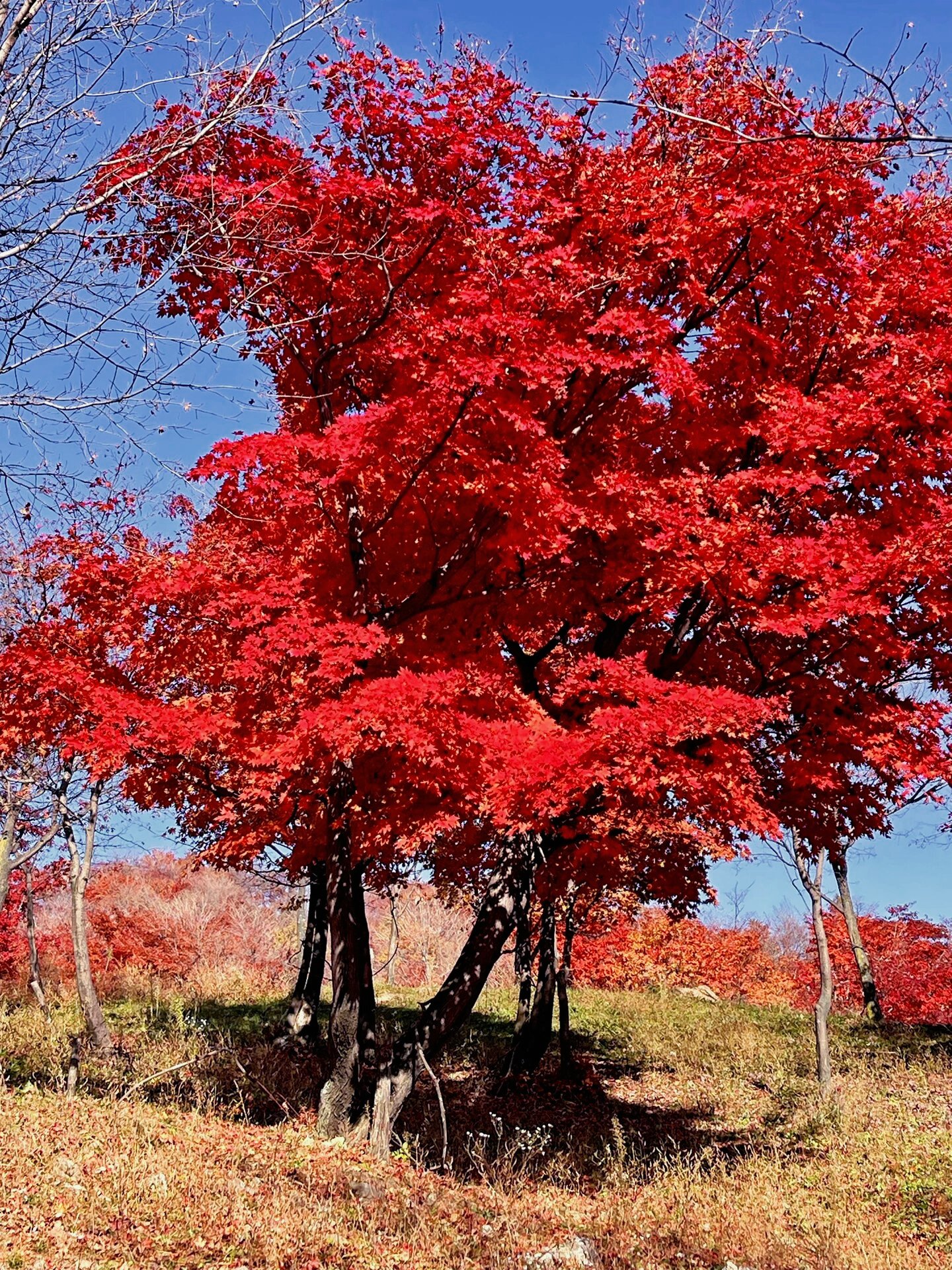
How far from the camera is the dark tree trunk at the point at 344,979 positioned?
10.4 m

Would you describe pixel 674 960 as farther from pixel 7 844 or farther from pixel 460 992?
pixel 460 992

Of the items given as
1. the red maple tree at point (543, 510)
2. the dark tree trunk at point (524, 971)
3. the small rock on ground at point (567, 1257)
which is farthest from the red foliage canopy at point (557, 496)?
the dark tree trunk at point (524, 971)

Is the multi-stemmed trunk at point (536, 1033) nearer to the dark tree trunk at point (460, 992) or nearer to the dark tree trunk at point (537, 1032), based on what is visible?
the dark tree trunk at point (537, 1032)

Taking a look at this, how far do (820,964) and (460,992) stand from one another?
610 cm

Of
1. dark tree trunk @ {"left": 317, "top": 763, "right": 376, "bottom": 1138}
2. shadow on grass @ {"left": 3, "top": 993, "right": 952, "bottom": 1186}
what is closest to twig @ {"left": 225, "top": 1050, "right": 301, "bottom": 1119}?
shadow on grass @ {"left": 3, "top": 993, "right": 952, "bottom": 1186}

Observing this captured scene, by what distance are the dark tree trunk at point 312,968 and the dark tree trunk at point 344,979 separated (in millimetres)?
4755

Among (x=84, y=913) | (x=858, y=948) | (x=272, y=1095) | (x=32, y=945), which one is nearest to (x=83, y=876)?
(x=84, y=913)

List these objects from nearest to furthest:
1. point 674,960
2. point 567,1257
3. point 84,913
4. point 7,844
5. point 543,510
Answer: point 567,1257, point 543,510, point 84,913, point 7,844, point 674,960

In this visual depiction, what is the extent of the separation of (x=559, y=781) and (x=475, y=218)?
625 cm

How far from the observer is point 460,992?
1068 centimetres

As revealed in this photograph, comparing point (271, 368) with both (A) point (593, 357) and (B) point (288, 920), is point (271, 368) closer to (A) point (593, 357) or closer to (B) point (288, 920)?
(A) point (593, 357)

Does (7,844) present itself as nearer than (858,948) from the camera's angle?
Yes

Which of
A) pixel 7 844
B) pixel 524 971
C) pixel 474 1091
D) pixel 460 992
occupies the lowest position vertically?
pixel 474 1091

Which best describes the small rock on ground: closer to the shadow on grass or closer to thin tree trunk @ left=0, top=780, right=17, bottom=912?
the shadow on grass
